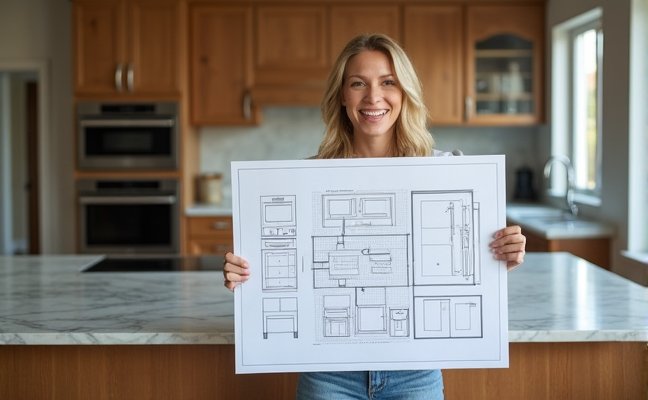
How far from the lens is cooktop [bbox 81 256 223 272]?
2898 millimetres

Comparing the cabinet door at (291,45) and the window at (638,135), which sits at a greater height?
the cabinet door at (291,45)

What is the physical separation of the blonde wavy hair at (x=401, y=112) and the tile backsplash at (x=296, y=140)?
12.8ft

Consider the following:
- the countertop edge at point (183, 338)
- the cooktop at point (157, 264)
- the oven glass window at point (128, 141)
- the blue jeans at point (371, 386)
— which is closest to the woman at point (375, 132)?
the blue jeans at point (371, 386)

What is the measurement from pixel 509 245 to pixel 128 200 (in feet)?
12.6

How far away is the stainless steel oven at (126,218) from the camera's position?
5121 mm

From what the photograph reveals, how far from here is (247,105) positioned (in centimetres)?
538

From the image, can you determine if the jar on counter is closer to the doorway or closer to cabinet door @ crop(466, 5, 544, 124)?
cabinet door @ crop(466, 5, 544, 124)

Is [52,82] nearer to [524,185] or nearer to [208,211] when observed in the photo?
[208,211]

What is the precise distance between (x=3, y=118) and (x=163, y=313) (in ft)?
22.2

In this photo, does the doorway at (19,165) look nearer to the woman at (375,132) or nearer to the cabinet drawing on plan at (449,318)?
the woman at (375,132)

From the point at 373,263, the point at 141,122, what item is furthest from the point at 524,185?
the point at 373,263

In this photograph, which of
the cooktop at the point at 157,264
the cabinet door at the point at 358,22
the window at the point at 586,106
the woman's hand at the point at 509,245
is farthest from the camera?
the cabinet door at the point at 358,22

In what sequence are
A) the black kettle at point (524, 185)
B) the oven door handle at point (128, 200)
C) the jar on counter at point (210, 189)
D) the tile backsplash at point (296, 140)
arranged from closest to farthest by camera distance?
the oven door handle at point (128, 200) → the jar on counter at point (210, 189) → the black kettle at point (524, 185) → the tile backsplash at point (296, 140)

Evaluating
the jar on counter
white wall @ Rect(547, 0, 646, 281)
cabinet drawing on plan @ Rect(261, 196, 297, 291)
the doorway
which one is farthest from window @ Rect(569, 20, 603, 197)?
the doorway
